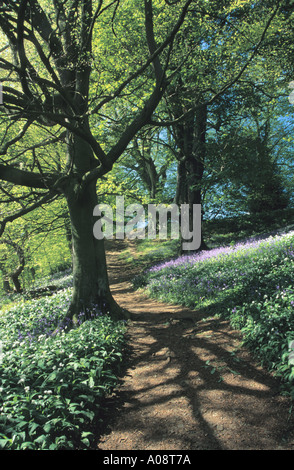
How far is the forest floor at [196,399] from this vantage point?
3.23 meters

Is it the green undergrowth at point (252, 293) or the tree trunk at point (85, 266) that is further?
the tree trunk at point (85, 266)

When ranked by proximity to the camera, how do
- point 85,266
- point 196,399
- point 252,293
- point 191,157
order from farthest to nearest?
point 191,157 → point 85,266 → point 252,293 → point 196,399

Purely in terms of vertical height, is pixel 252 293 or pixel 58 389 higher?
pixel 252 293

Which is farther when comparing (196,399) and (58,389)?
(196,399)

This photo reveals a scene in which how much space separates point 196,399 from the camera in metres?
3.98

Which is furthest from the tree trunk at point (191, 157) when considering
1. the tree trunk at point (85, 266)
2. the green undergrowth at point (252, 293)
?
the tree trunk at point (85, 266)

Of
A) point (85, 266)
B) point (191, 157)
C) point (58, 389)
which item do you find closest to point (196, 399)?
point (58, 389)

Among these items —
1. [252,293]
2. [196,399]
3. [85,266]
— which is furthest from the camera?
[85,266]

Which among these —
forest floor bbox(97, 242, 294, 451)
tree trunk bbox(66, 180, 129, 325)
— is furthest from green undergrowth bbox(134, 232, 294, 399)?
tree trunk bbox(66, 180, 129, 325)

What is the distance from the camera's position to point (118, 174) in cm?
2573

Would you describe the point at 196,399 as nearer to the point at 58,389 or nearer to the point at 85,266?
the point at 58,389

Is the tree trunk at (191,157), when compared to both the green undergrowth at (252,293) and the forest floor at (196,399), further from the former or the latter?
A: the forest floor at (196,399)
